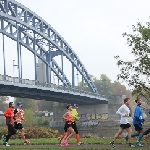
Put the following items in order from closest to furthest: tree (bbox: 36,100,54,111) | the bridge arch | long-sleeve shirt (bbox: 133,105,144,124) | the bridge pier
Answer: long-sleeve shirt (bbox: 133,105,144,124), the bridge arch, the bridge pier, tree (bbox: 36,100,54,111)

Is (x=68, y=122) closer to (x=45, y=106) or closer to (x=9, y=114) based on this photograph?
(x=9, y=114)

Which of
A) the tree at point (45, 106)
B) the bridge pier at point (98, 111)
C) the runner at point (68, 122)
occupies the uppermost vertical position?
the tree at point (45, 106)

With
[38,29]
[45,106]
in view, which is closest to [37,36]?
[38,29]

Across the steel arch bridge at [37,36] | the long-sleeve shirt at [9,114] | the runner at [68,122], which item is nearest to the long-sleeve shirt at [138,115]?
the runner at [68,122]

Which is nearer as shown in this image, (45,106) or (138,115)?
(138,115)

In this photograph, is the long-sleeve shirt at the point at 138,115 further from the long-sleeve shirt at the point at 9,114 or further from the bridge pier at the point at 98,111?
the bridge pier at the point at 98,111

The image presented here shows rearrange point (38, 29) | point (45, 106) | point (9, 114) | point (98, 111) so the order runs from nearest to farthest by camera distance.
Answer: point (9, 114)
point (38, 29)
point (98, 111)
point (45, 106)

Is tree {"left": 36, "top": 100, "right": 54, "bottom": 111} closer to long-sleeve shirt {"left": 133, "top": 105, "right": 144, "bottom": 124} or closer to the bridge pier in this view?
the bridge pier

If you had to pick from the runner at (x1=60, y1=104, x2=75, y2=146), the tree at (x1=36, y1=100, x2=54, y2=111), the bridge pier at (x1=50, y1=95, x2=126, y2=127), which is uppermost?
the tree at (x1=36, y1=100, x2=54, y2=111)

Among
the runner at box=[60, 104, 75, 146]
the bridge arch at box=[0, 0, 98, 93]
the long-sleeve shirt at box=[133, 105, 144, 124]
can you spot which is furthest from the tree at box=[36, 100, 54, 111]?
the long-sleeve shirt at box=[133, 105, 144, 124]

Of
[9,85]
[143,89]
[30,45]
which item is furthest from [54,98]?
[143,89]

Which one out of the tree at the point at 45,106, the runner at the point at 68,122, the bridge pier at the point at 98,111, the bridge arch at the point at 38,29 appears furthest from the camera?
the tree at the point at 45,106

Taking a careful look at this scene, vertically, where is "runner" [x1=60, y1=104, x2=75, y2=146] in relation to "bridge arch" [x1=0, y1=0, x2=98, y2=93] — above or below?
below

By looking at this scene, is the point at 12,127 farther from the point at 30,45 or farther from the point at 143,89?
the point at 30,45
